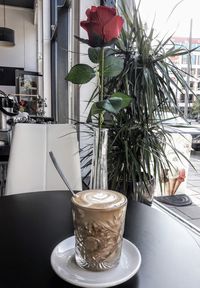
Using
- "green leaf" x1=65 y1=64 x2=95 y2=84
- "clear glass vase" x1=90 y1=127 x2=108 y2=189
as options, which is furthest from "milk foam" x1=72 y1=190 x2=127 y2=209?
"green leaf" x1=65 y1=64 x2=95 y2=84

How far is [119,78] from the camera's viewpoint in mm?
1657

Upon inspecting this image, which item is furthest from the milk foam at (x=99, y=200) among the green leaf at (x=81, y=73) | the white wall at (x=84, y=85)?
the white wall at (x=84, y=85)

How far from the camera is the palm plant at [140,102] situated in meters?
1.62

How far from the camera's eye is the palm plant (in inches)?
63.9

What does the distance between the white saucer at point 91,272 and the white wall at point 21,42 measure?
905cm

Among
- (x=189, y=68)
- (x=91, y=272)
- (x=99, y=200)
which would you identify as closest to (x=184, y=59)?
(x=189, y=68)

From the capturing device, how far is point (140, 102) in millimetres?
1654

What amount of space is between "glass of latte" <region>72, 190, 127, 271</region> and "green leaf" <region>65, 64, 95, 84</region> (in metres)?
0.46

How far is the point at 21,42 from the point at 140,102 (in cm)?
832

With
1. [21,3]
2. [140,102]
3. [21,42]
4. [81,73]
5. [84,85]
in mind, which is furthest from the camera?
[21,42]

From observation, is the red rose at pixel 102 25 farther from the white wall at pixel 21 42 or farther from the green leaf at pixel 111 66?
the white wall at pixel 21 42

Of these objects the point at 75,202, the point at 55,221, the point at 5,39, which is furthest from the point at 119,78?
the point at 5,39

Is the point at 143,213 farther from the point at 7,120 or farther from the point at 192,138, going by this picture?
the point at 7,120

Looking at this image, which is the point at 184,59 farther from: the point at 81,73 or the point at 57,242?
the point at 57,242
